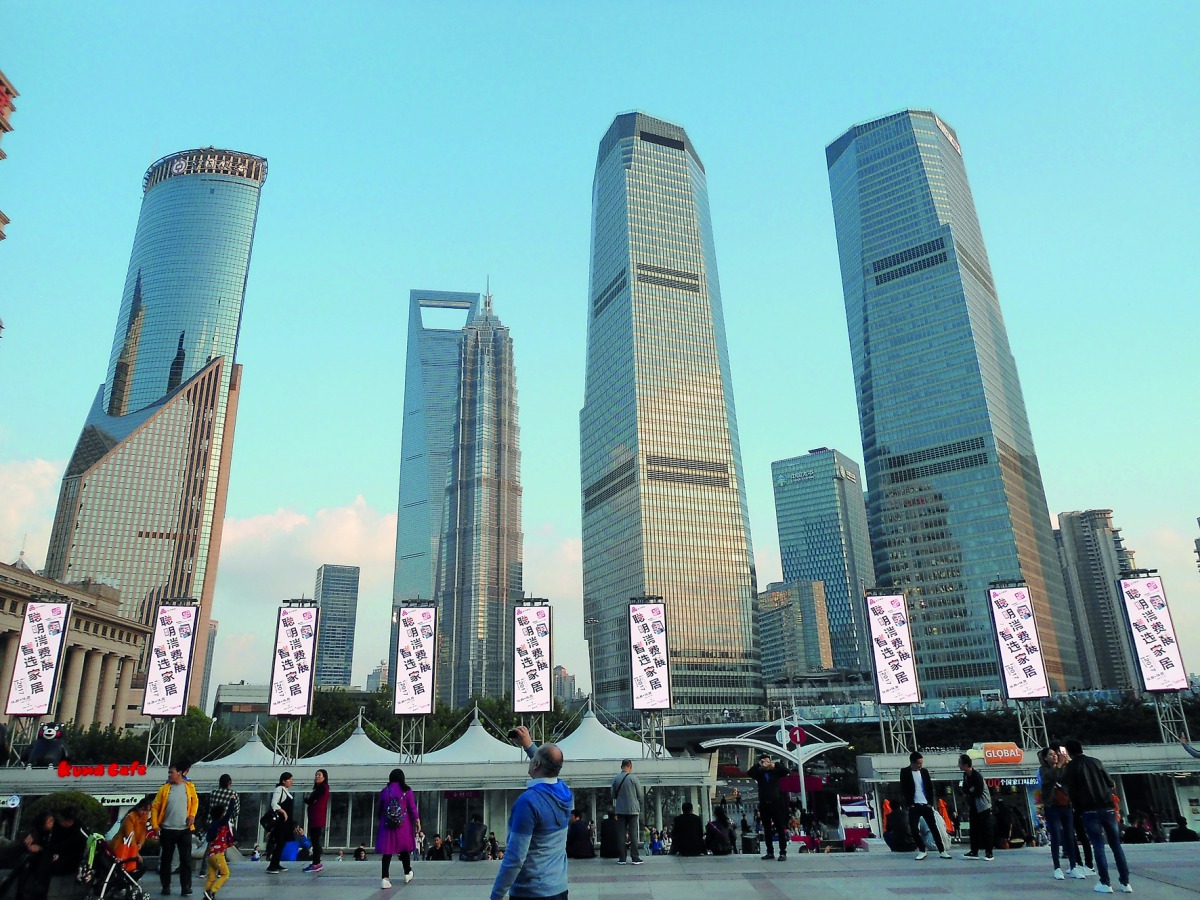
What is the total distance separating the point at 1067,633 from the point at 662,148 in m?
125

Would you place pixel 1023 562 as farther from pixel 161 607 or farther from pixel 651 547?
pixel 161 607

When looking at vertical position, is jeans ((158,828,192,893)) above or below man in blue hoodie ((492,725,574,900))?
below

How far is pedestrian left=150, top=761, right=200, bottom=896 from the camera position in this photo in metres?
11.6

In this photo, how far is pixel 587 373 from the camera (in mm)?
171500

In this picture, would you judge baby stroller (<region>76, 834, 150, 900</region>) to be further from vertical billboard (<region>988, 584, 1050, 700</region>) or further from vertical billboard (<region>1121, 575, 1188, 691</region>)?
vertical billboard (<region>1121, 575, 1188, 691</region>)

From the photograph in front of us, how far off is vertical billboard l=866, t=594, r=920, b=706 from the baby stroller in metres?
30.8

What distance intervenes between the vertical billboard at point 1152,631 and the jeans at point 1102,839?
29424 millimetres

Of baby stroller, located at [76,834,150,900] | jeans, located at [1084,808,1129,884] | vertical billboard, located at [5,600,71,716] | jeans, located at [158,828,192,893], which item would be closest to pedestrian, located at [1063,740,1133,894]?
jeans, located at [1084,808,1129,884]

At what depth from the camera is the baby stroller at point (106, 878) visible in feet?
35.4

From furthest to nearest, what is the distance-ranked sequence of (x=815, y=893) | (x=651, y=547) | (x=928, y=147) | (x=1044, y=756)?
(x=928, y=147)
(x=651, y=547)
(x=1044, y=756)
(x=815, y=893)

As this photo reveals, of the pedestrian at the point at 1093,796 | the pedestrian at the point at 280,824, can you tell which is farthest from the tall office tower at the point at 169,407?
the pedestrian at the point at 1093,796

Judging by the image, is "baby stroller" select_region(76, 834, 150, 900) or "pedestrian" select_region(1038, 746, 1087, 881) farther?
"pedestrian" select_region(1038, 746, 1087, 881)

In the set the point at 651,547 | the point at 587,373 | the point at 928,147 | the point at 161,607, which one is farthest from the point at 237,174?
the point at 161,607

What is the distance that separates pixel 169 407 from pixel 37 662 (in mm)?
135518
